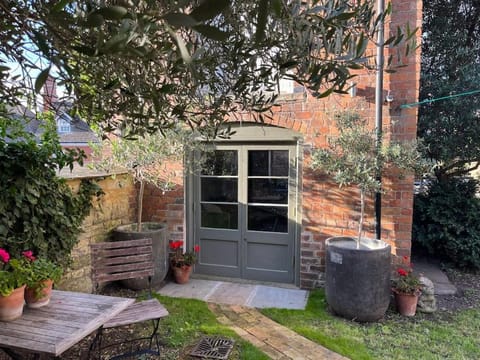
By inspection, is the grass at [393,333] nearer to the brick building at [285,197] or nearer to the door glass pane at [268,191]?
the brick building at [285,197]

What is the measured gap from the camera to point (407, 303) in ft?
11.9

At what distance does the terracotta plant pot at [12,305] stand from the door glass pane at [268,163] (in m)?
2.97

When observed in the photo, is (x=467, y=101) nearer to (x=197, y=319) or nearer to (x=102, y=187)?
(x=197, y=319)

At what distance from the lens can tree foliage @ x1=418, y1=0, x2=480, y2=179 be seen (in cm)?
463

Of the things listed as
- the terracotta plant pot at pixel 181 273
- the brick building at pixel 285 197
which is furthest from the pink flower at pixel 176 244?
the terracotta plant pot at pixel 181 273

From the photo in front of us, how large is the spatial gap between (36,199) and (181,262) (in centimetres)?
212

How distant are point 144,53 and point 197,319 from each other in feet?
10.5

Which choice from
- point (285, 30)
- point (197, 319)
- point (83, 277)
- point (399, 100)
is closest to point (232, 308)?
point (197, 319)

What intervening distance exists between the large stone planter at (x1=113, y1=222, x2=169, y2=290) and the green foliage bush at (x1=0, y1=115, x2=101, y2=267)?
797mm

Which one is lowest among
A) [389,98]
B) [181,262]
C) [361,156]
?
[181,262]

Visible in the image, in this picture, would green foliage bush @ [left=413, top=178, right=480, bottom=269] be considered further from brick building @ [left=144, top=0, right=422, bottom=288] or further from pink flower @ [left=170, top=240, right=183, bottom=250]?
pink flower @ [left=170, top=240, right=183, bottom=250]

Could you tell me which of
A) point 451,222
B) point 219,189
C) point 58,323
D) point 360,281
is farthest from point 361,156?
point 58,323

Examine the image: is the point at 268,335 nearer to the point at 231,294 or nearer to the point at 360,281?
the point at 360,281

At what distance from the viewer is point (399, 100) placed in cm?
388
